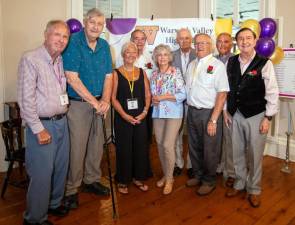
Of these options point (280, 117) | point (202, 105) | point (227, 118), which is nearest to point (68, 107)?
point (202, 105)

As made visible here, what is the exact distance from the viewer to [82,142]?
8.59ft

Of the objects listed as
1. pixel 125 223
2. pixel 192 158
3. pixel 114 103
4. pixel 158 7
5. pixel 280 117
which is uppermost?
pixel 158 7

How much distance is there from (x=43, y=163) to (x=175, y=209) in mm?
1215

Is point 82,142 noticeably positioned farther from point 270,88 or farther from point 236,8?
point 236,8

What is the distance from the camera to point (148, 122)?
309 centimetres

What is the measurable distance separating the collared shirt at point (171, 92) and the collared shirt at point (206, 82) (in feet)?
0.31

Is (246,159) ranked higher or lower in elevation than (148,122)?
lower

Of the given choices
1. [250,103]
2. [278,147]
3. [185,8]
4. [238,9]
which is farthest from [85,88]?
[185,8]

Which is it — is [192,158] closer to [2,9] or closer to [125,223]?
[125,223]

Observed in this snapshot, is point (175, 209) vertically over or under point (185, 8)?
under

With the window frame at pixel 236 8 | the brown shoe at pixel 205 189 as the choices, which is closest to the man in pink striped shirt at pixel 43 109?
the brown shoe at pixel 205 189

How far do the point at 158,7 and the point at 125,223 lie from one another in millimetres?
3852

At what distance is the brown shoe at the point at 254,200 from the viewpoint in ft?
8.77

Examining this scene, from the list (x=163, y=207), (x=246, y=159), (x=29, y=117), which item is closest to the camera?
(x=29, y=117)
